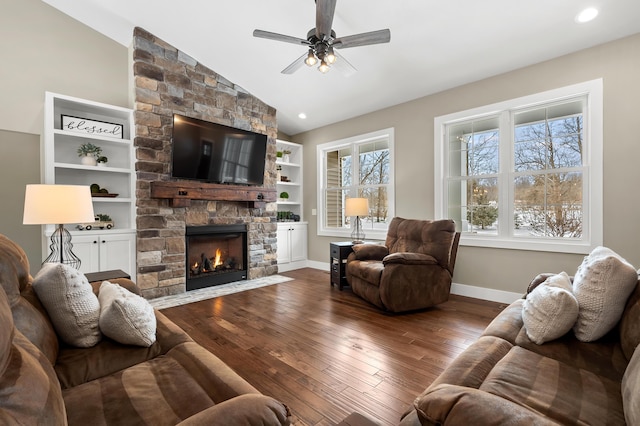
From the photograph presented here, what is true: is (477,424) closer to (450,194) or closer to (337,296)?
(337,296)

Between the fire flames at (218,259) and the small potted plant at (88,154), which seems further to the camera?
the fire flames at (218,259)

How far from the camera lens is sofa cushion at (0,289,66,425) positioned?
1.95 ft

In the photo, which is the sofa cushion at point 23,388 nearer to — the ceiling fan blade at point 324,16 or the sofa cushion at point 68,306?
the sofa cushion at point 68,306

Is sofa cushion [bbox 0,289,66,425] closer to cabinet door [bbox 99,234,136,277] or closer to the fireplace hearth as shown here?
cabinet door [bbox 99,234,136,277]

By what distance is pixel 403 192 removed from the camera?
14.7ft

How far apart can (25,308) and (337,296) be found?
3.09 metres

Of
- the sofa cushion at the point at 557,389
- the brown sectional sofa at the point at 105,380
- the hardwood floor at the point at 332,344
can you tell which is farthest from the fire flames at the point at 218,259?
the sofa cushion at the point at 557,389

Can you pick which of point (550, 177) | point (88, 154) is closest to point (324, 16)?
point (550, 177)

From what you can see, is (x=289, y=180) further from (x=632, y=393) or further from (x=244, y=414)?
(x=632, y=393)

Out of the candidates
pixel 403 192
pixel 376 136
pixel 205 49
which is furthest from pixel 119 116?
pixel 403 192

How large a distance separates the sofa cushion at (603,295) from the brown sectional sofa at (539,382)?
0.13 feet

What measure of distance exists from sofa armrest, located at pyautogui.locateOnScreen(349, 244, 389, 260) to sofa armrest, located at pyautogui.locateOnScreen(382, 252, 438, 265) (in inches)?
26.7

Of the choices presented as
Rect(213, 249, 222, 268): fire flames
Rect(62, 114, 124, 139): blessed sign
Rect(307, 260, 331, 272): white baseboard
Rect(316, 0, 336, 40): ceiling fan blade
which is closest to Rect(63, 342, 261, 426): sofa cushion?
Rect(316, 0, 336, 40): ceiling fan blade

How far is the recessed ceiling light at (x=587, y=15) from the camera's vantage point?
2.62m
